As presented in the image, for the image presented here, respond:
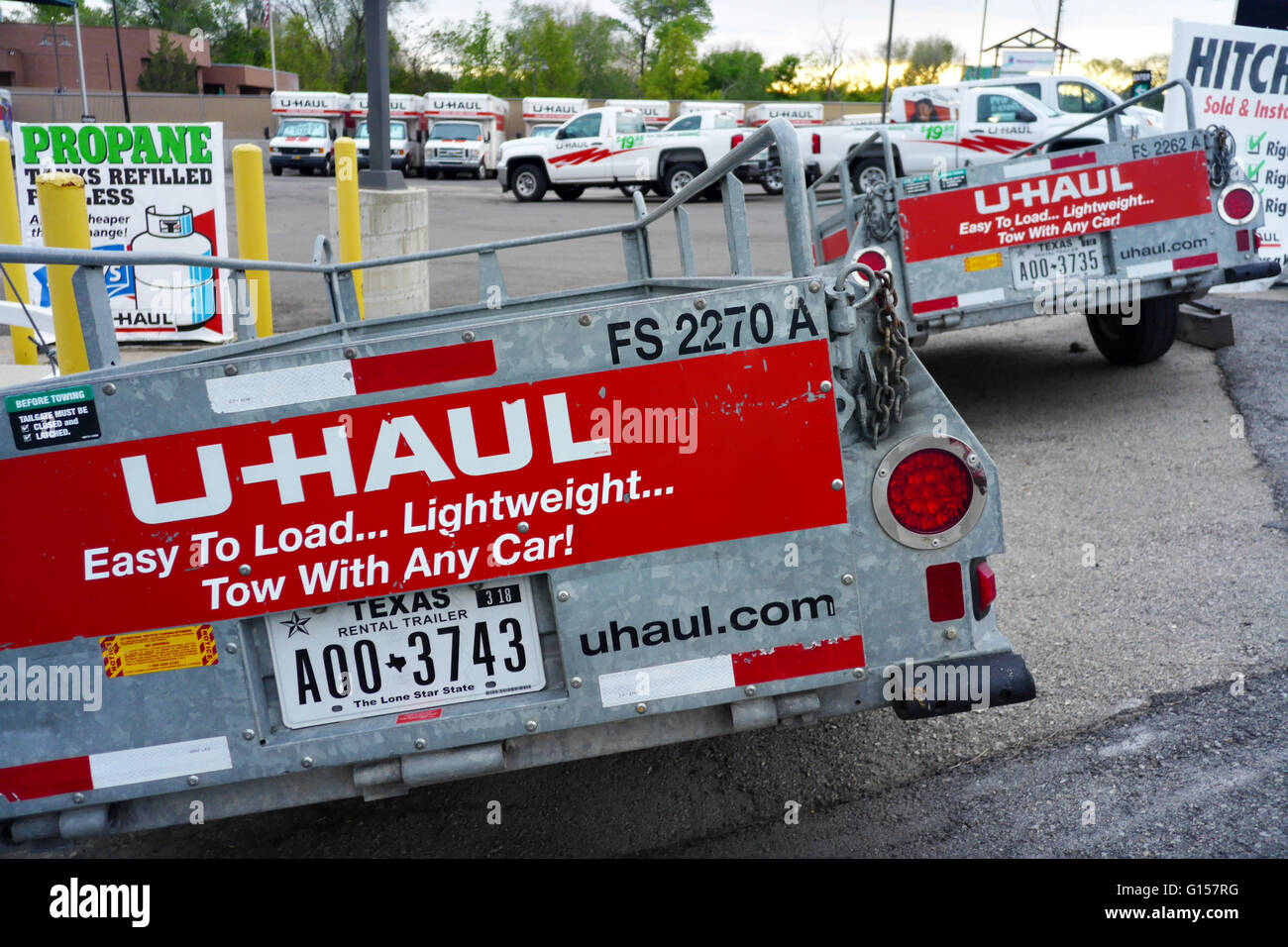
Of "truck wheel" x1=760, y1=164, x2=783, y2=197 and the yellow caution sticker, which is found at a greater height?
"truck wheel" x1=760, y1=164, x2=783, y2=197

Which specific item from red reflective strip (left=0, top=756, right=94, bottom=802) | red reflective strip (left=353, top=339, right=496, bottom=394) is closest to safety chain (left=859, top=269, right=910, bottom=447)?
red reflective strip (left=353, top=339, right=496, bottom=394)

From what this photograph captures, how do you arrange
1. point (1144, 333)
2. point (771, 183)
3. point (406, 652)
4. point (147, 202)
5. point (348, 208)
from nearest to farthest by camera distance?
1. point (406, 652)
2. point (1144, 333)
3. point (348, 208)
4. point (147, 202)
5. point (771, 183)

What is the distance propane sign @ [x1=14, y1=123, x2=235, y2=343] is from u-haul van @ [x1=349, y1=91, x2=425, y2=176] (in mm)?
27643

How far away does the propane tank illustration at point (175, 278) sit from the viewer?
32.4 ft

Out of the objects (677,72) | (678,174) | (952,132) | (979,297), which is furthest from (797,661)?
(677,72)

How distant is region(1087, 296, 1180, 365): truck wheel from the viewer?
830cm

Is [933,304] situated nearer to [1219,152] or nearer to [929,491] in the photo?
[1219,152]

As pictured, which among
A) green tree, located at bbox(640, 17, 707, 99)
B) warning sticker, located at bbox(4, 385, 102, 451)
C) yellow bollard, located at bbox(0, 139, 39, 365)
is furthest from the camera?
green tree, located at bbox(640, 17, 707, 99)

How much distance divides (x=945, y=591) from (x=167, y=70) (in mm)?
69187

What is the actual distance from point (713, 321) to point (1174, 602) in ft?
9.88

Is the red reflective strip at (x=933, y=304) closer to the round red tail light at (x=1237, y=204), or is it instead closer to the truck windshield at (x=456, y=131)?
the round red tail light at (x=1237, y=204)

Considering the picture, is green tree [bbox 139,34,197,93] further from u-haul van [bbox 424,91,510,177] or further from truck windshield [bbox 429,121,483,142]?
truck windshield [bbox 429,121,483,142]

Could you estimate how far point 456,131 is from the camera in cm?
3728
